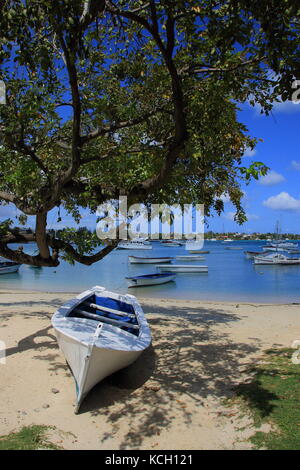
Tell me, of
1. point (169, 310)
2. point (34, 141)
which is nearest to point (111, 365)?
point (34, 141)

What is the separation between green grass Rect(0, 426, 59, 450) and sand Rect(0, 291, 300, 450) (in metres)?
0.16

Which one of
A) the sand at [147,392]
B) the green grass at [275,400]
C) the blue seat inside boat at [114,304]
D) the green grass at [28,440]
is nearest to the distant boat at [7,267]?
the sand at [147,392]

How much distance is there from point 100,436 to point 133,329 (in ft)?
9.25

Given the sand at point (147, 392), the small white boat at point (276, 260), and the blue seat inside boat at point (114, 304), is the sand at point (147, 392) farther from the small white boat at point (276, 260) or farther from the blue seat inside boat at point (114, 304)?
the small white boat at point (276, 260)

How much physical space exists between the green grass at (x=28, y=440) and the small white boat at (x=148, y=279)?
21326 millimetres

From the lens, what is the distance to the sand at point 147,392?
486 centimetres

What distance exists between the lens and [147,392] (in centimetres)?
627

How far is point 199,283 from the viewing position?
30.7 m

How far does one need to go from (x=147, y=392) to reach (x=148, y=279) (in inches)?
829

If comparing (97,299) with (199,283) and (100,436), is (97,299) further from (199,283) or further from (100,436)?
(199,283)

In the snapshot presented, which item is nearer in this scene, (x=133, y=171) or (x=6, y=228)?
(x=133, y=171)

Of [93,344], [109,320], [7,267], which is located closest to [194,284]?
[7,267]

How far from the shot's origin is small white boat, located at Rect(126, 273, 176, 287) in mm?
26719

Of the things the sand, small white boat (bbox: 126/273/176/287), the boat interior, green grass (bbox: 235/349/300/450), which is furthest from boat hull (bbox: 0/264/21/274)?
green grass (bbox: 235/349/300/450)
